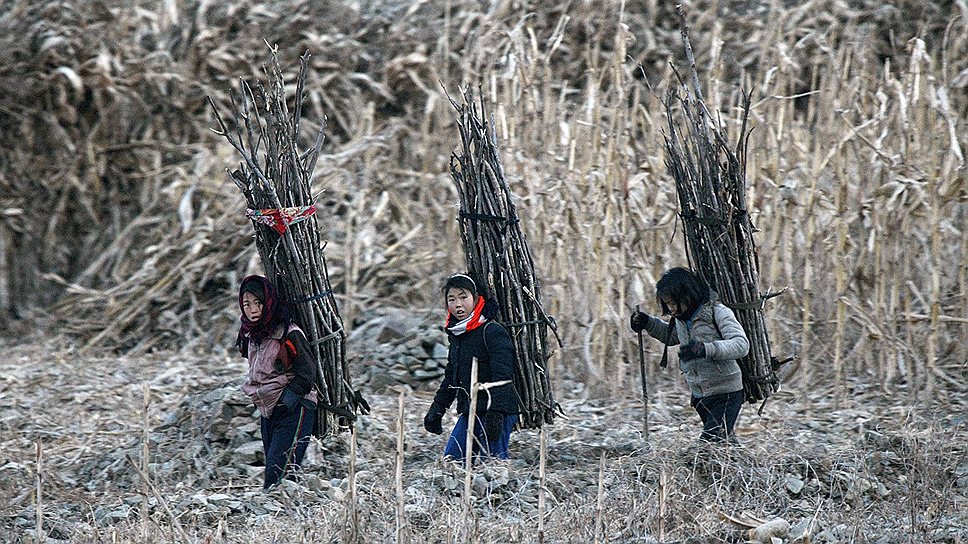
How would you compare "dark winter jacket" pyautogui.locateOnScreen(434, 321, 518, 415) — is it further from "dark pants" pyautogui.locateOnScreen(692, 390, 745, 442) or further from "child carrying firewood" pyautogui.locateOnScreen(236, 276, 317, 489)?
"dark pants" pyautogui.locateOnScreen(692, 390, 745, 442)

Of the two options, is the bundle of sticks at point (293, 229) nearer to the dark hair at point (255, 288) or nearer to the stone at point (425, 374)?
the dark hair at point (255, 288)

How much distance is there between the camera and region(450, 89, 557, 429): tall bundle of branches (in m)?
4.67

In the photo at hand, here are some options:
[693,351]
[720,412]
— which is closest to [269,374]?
[693,351]

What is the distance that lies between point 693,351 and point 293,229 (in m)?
1.67

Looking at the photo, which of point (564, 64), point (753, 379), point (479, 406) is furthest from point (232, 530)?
point (564, 64)

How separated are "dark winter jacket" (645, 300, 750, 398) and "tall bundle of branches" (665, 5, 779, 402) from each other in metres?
0.12

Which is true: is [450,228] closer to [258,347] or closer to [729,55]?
[258,347]

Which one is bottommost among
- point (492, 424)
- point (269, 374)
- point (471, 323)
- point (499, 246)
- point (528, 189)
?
point (492, 424)

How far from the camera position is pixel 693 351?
4.50 m

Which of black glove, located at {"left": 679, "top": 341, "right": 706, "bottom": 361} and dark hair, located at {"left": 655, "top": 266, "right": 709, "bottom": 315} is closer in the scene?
black glove, located at {"left": 679, "top": 341, "right": 706, "bottom": 361}

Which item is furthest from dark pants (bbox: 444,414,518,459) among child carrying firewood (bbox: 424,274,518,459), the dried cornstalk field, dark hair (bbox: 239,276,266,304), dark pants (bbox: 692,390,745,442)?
dark hair (bbox: 239,276,266,304)

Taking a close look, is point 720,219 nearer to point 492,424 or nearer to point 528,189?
point 492,424

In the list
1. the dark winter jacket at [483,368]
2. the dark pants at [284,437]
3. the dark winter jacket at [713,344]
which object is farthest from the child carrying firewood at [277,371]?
the dark winter jacket at [713,344]

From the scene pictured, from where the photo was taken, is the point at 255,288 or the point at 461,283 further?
the point at 461,283
